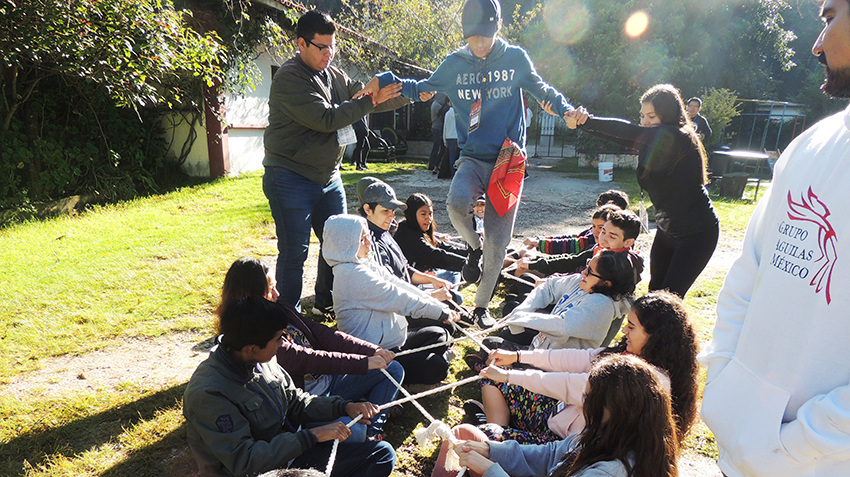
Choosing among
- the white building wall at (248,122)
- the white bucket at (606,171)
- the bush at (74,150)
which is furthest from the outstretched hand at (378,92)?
the white bucket at (606,171)

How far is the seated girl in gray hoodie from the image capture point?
2.97 metres

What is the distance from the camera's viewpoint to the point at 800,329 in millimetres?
1194

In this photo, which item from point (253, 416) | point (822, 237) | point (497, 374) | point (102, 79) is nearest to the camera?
point (822, 237)

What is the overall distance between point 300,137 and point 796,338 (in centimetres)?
307

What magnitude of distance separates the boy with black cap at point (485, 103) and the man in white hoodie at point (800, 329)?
86.7 inches

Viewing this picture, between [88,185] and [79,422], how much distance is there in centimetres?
641

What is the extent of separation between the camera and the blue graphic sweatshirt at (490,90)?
349 cm

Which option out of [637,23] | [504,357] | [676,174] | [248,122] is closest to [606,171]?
[637,23]

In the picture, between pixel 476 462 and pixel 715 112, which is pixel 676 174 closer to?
pixel 476 462

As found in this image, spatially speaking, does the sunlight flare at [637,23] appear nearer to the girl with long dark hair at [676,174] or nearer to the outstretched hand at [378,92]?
the girl with long dark hair at [676,174]

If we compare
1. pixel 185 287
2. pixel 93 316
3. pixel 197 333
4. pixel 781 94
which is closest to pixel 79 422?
pixel 197 333

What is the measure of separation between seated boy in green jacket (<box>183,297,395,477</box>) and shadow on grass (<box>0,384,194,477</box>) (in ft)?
2.01

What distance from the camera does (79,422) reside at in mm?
2719

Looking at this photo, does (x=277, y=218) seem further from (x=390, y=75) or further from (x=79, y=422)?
(x=79, y=422)
